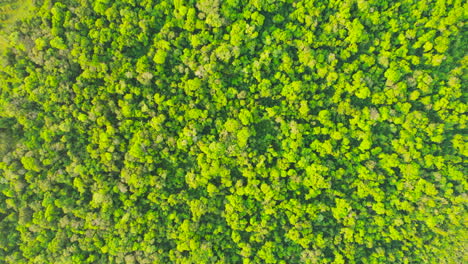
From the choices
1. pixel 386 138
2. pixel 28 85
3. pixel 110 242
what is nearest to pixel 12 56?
pixel 28 85

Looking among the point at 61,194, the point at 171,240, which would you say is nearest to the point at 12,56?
the point at 61,194

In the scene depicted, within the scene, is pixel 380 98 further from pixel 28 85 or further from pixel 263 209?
pixel 28 85

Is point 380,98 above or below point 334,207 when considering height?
above

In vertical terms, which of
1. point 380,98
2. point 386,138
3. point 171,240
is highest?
point 380,98

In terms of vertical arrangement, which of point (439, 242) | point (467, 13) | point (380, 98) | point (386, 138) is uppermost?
point (467, 13)

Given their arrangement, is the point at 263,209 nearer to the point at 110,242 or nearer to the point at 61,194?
the point at 110,242

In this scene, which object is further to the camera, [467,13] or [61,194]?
[61,194]
